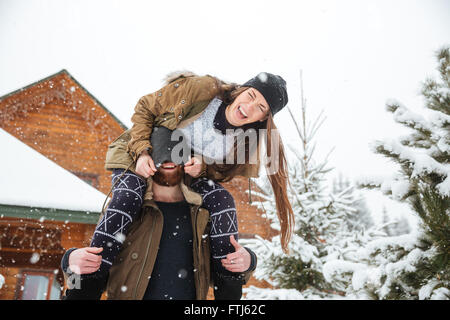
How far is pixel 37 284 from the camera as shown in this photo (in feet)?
18.2

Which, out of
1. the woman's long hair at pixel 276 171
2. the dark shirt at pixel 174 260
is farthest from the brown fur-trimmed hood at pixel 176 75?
the dark shirt at pixel 174 260

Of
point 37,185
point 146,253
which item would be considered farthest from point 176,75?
point 37,185

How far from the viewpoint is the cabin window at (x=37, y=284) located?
5.52 metres

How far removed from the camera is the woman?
4.74 ft

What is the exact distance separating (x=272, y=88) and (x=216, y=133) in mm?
384

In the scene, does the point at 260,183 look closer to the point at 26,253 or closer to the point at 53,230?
the point at 53,230

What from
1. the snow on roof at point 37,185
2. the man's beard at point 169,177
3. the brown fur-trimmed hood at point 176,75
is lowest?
the man's beard at point 169,177

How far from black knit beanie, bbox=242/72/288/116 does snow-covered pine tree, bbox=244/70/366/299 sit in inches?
146

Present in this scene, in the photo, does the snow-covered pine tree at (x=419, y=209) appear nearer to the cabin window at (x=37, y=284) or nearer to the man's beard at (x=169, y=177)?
the man's beard at (x=169, y=177)

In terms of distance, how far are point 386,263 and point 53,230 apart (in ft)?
15.2

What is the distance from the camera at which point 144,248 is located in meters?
1.44

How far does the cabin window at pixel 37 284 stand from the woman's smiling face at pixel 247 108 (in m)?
5.44

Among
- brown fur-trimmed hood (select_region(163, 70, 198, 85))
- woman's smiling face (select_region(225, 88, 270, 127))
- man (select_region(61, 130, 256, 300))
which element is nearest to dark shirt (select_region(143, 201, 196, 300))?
man (select_region(61, 130, 256, 300))
